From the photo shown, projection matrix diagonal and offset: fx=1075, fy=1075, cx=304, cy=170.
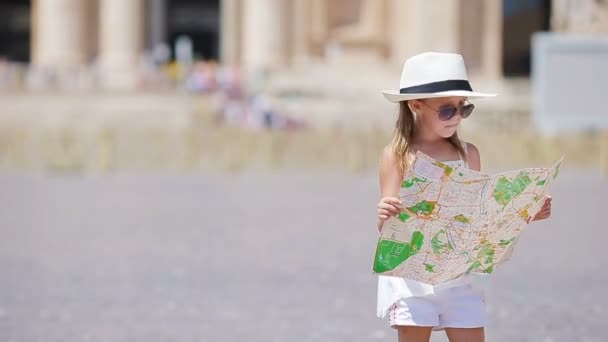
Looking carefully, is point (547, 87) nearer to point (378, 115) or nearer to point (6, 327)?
point (378, 115)

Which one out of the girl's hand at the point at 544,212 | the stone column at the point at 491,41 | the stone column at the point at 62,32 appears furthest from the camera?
the stone column at the point at 62,32

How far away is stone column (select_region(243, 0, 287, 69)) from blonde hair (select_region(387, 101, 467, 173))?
33959 mm

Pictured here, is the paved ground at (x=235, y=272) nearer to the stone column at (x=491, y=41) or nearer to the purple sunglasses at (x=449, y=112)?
the purple sunglasses at (x=449, y=112)

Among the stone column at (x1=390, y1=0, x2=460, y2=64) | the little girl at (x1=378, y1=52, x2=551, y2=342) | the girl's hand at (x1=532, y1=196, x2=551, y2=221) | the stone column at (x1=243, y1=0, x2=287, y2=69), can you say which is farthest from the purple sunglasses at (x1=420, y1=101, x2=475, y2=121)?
the stone column at (x1=243, y1=0, x2=287, y2=69)

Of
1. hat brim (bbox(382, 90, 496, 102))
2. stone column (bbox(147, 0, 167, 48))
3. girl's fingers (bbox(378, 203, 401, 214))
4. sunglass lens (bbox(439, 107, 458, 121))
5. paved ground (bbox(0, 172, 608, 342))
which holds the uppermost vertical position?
stone column (bbox(147, 0, 167, 48))

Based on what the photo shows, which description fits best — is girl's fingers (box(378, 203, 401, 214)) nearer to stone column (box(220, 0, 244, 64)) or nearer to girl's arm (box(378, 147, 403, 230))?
girl's arm (box(378, 147, 403, 230))

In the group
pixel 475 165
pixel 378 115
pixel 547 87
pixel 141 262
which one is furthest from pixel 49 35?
pixel 475 165

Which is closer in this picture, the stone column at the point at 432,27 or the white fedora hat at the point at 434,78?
the white fedora hat at the point at 434,78

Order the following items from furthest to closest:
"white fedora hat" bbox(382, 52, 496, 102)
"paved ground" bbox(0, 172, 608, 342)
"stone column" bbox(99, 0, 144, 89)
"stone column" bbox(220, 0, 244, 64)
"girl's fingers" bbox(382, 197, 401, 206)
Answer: "stone column" bbox(220, 0, 244, 64)
"stone column" bbox(99, 0, 144, 89)
"paved ground" bbox(0, 172, 608, 342)
"white fedora hat" bbox(382, 52, 496, 102)
"girl's fingers" bbox(382, 197, 401, 206)

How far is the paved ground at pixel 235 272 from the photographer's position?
6445 mm

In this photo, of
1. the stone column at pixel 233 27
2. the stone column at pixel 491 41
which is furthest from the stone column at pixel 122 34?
the stone column at pixel 491 41

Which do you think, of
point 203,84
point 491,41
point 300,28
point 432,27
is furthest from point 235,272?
point 300,28

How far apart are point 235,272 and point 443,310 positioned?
195 inches

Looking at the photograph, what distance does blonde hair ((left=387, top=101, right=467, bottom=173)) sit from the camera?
3.85m
